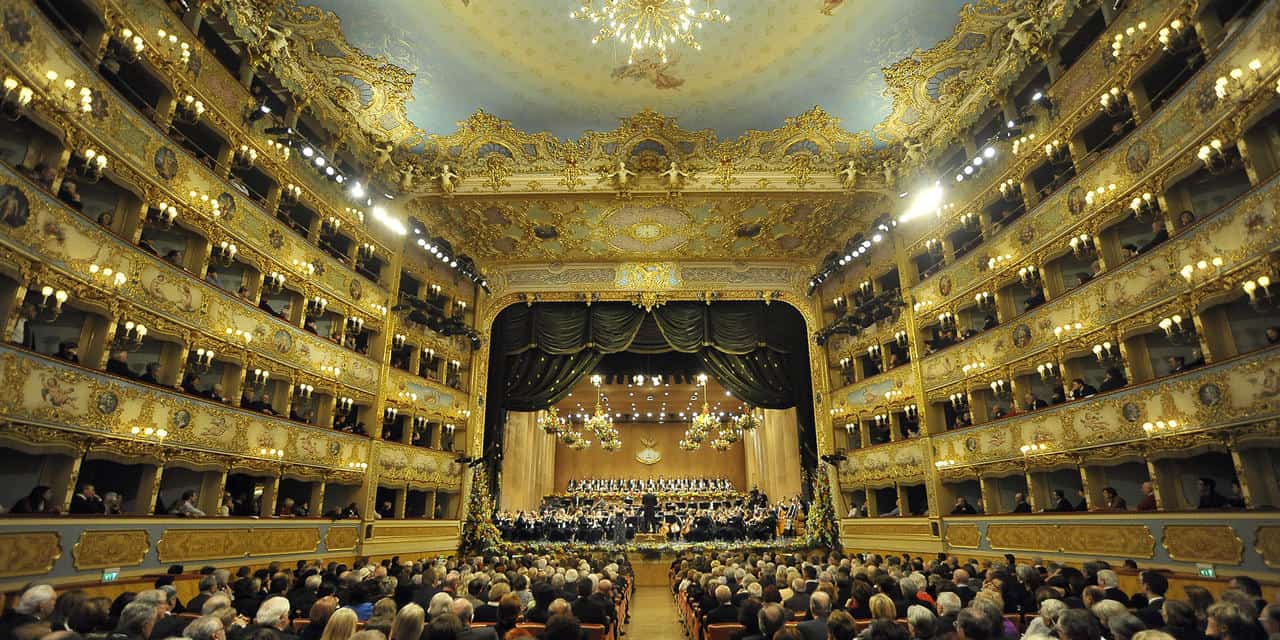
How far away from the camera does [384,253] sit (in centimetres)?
1706

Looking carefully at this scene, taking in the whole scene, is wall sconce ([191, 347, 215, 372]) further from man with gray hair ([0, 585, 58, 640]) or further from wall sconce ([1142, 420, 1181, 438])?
A: wall sconce ([1142, 420, 1181, 438])

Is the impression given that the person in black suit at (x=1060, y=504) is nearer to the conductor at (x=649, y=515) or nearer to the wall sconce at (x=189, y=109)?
the conductor at (x=649, y=515)

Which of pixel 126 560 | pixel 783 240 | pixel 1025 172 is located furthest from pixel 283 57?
pixel 1025 172

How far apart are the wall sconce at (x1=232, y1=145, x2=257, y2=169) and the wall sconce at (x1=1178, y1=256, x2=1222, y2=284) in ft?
54.7

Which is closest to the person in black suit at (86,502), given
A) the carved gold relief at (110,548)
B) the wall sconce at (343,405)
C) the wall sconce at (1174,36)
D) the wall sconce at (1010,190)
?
the carved gold relief at (110,548)

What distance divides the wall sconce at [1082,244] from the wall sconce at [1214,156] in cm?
266

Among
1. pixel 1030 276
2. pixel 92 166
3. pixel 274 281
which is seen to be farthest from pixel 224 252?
pixel 1030 276

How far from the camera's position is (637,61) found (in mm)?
13758

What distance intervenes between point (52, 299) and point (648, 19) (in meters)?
11.0

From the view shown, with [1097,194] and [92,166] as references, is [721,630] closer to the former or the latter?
[1097,194]

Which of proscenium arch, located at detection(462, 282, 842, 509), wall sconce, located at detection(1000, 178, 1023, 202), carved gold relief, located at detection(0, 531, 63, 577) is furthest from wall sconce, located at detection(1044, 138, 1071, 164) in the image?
carved gold relief, located at detection(0, 531, 63, 577)

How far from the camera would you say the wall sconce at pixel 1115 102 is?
1080 centimetres

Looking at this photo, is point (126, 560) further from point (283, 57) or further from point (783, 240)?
point (783, 240)

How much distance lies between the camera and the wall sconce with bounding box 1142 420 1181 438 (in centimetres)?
957
